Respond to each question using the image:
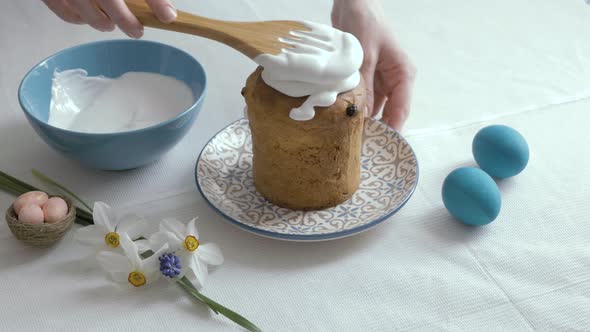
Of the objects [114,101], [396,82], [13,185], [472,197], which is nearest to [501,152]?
[472,197]

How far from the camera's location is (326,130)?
922mm

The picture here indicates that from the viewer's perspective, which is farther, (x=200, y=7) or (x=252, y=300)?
(x=200, y=7)

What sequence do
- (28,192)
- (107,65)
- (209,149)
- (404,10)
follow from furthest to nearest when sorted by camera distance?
(404,10), (107,65), (209,149), (28,192)

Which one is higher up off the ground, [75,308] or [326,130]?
[326,130]

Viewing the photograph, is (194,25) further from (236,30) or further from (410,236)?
(410,236)

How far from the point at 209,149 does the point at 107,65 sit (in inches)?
10.8

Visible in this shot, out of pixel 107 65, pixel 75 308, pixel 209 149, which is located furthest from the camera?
pixel 107 65

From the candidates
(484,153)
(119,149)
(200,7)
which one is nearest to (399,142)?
(484,153)

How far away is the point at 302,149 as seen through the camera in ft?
3.11

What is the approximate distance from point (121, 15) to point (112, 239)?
324 millimetres

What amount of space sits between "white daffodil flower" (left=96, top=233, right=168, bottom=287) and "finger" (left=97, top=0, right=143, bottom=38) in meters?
0.31

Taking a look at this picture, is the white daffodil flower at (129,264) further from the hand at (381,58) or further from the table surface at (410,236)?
the hand at (381,58)

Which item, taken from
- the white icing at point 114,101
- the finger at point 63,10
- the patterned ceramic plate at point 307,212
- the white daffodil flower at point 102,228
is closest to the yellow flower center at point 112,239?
the white daffodil flower at point 102,228

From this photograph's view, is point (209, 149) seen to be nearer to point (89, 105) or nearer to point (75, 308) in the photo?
point (89, 105)
